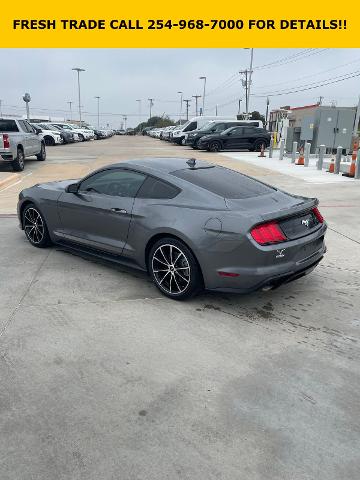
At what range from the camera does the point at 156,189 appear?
461cm

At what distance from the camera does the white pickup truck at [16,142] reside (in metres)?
14.2

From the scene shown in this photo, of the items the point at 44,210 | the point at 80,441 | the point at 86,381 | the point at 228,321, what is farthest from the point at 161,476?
the point at 44,210

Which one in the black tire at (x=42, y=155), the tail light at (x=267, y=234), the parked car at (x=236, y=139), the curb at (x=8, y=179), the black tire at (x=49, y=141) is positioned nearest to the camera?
the tail light at (x=267, y=234)

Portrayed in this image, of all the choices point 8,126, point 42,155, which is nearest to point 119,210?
point 8,126

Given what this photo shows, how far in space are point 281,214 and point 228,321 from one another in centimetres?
112

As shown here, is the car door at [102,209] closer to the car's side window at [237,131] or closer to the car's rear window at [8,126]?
the car's rear window at [8,126]

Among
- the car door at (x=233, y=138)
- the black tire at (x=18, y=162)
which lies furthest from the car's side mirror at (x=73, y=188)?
the car door at (x=233, y=138)

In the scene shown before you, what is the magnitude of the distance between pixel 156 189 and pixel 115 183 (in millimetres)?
697

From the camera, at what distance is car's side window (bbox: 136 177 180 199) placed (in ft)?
14.7

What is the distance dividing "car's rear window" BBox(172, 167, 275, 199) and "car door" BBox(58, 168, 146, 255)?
1.88 feet

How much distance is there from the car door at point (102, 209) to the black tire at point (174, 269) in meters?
0.53

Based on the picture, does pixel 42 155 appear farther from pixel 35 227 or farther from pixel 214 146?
pixel 35 227

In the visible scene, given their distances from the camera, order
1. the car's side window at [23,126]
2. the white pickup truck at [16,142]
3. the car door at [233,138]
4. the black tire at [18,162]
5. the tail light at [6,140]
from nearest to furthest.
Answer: the tail light at [6,140] → the white pickup truck at [16,142] → the black tire at [18,162] → the car's side window at [23,126] → the car door at [233,138]

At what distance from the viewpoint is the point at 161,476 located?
2254 millimetres
